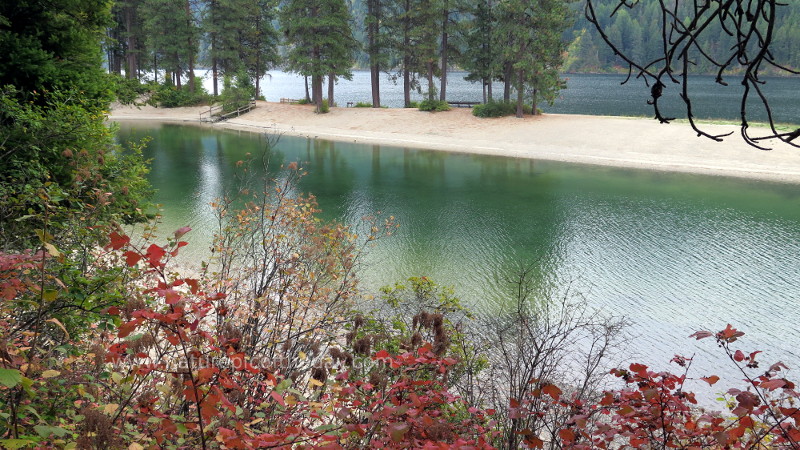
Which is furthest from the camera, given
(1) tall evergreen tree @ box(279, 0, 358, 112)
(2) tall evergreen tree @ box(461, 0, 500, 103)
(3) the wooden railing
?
(3) the wooden railing

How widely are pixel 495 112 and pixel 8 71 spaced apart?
2968 centimetres

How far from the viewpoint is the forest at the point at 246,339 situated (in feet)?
9.29

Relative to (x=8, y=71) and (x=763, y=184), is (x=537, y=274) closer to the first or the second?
(x=8, y=71)

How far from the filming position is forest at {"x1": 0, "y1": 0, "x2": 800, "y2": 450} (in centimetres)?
283

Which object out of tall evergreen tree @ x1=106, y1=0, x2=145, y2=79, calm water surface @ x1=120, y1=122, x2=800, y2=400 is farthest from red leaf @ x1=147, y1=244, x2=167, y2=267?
tall evergreen tree @ x1=106, y1=0, x2=145, y2=79

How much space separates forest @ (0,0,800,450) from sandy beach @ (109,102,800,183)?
17332 mm

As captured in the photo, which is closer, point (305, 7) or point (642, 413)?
point (642, 413)

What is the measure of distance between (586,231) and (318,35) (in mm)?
26687

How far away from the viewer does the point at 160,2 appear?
1622 inches

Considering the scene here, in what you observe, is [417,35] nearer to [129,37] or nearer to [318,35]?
[318,35]

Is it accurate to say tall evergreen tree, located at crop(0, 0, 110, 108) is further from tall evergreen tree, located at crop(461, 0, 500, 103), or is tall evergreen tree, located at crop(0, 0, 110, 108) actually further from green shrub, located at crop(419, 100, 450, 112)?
green shrub, located at crop(419, 100, 450, 112)

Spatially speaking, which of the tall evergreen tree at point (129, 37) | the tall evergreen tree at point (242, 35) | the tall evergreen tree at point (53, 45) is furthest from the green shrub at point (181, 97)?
the tall evergreen tree at point (53, 45)

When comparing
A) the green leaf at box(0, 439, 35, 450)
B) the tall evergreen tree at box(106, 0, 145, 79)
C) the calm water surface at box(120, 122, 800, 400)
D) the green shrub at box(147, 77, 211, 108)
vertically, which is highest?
the tall evergreen tree at box(106, 0, 145, 79)

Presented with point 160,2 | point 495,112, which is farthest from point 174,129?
point 495,112
